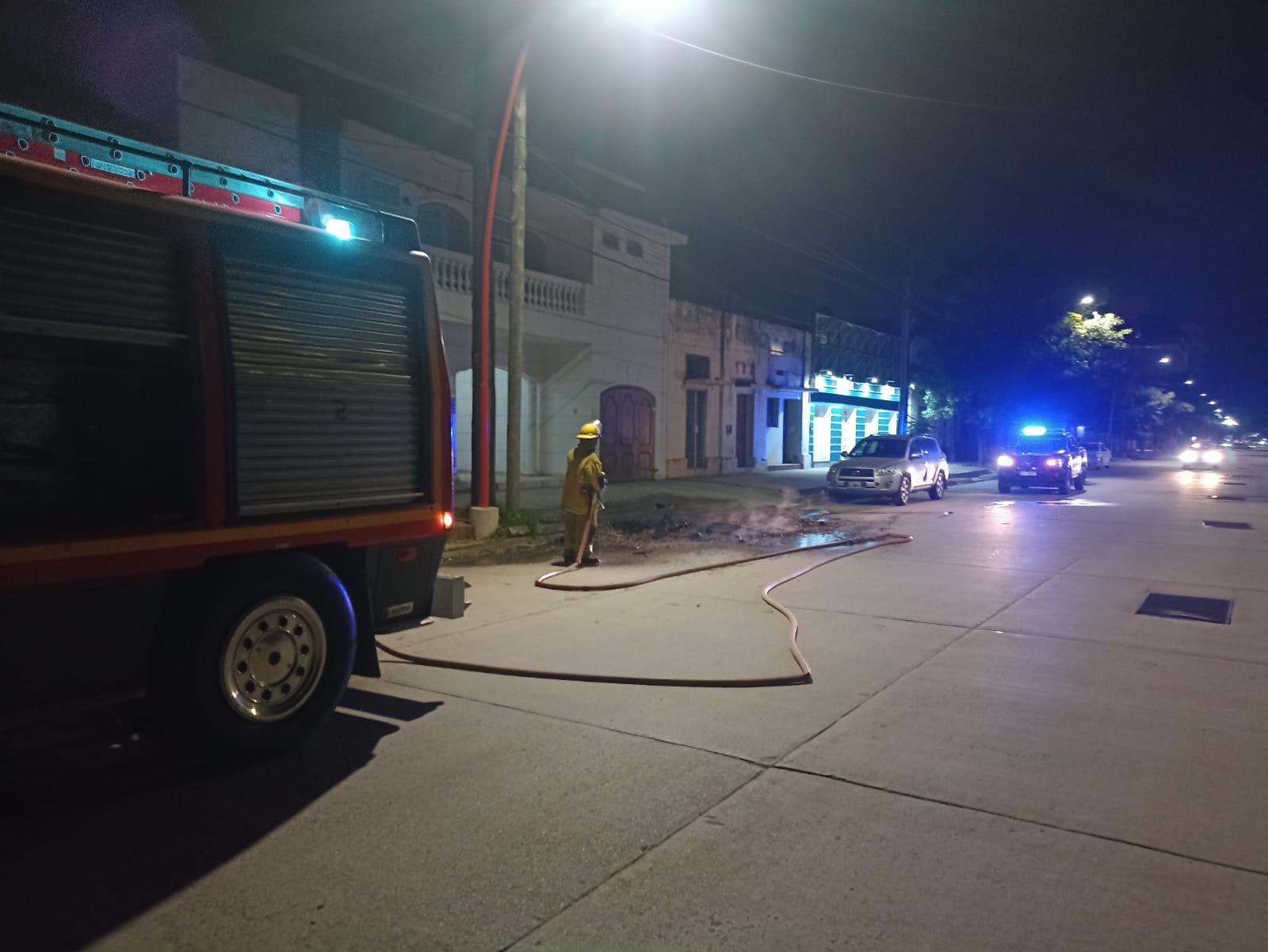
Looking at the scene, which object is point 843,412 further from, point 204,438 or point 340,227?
point 204,438

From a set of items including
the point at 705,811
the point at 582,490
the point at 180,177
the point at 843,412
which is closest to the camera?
the point at 705,811

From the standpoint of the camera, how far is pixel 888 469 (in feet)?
70.5

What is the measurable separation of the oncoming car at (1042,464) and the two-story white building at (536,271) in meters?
9.75

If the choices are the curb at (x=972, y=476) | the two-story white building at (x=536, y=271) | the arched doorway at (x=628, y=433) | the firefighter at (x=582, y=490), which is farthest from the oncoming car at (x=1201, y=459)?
the firefighter at (x=582, y=490)

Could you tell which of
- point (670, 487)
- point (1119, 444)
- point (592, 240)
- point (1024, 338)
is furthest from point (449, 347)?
point (1119, 444)

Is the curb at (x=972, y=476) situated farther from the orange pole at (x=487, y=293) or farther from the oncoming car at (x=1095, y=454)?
the orange pole at (x=487, y=293)

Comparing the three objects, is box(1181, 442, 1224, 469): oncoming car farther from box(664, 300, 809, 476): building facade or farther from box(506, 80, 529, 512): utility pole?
box(506, 80, 529, 512): utility pole

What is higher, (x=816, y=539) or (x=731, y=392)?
(x=731, y=392)

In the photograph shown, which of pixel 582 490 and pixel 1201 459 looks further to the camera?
pixel 1201 459

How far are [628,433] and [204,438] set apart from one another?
63.3ft

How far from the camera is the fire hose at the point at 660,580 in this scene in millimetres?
6445

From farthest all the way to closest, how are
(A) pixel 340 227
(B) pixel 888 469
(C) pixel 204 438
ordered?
(B) pixel 888 469 < (A) pixel 340 227 < (C) pixel 204 438

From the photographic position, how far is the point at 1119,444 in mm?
69688

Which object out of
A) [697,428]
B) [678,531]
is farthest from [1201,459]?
Result: [678,531]
